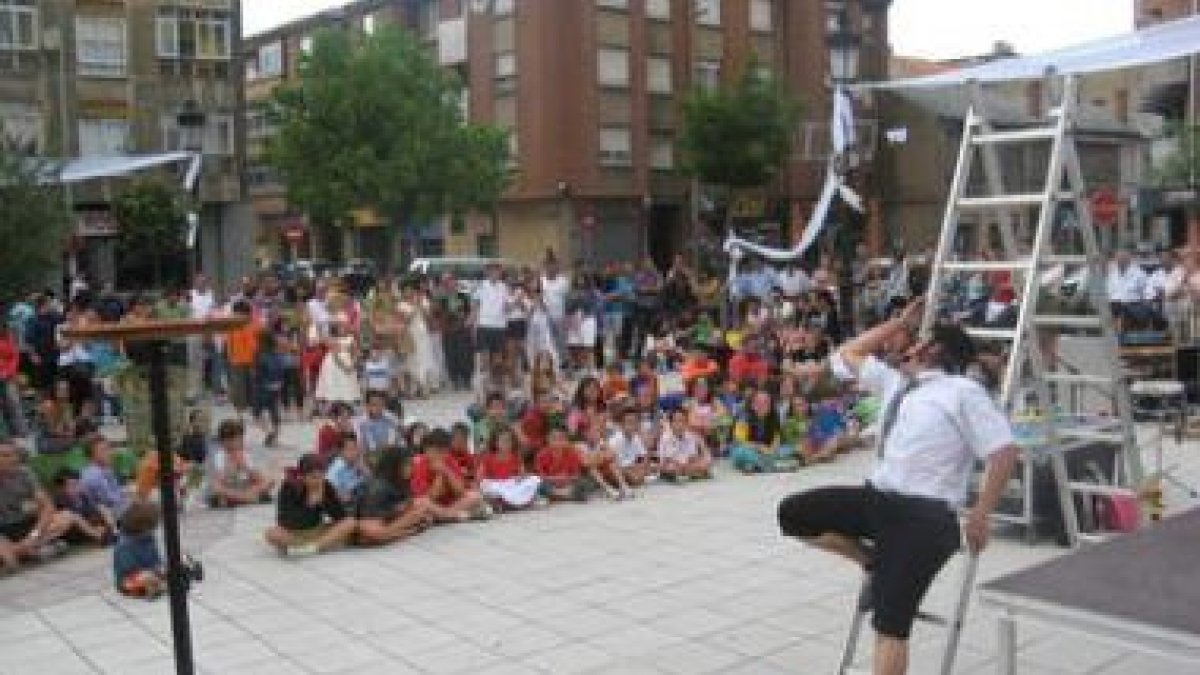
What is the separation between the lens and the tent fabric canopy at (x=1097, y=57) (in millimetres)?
7270

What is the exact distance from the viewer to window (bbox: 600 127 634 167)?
45.0m

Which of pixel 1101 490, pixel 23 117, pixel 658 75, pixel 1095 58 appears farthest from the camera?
pixel 658 75

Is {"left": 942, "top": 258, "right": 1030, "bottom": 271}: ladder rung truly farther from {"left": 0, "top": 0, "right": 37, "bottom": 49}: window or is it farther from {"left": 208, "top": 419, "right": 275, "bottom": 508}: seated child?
{"left": 0, "top": 0, "right": 37, "bottom": 49}: window

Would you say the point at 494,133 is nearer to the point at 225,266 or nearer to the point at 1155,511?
the point at 225,266

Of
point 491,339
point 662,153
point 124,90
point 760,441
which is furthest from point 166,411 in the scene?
point 662,153

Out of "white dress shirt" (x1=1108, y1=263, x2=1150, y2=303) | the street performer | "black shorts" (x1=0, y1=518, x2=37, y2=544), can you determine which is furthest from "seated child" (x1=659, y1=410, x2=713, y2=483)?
"white dress shirt" (x1=1108, y1=263, x2=1150, y2=303)

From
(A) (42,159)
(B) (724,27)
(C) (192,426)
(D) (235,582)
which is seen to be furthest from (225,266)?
(D) (235,582)

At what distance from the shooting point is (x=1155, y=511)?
948 centimetres

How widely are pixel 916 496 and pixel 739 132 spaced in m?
37.0

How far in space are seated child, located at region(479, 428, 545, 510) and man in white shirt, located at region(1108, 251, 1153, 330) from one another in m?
8.64

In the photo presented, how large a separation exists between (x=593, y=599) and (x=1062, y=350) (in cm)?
427

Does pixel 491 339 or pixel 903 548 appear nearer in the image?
pixel 903 548

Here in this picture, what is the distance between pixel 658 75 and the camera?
46906 mm

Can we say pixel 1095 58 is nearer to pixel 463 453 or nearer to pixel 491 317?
pixel 463 453
